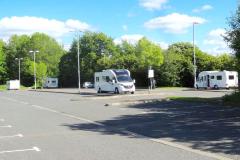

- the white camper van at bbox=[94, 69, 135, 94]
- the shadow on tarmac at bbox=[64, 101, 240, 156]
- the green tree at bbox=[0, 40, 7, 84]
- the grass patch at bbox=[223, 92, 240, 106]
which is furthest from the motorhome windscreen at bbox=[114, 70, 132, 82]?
the green tree at bbox=[0, 40, 7, 84]

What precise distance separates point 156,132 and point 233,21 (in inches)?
594

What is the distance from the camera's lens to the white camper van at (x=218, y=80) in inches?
2436

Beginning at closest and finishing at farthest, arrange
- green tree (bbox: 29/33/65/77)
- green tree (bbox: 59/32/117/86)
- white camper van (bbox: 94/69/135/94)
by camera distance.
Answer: white camper van (bbox: 94/69/135/94)
green tree (bbox: 59/32/117/86)
green tree (bbox: 29/33/65/77)

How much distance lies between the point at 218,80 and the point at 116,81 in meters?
18.3

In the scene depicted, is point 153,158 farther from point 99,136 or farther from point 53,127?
point 53,127

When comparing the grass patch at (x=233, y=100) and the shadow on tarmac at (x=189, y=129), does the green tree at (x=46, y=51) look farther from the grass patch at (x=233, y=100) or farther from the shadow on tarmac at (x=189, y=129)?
the shadow on tarmac at (x=189, y=129)

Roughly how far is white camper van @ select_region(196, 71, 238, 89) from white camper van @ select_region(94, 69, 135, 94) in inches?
641

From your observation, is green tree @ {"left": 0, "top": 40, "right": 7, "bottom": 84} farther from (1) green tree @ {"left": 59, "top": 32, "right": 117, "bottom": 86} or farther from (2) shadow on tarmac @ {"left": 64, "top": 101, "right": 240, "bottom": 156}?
(2) shadow on tarmac @ {"left": 64, "top": 101, "right": 240, "bottom": 156}

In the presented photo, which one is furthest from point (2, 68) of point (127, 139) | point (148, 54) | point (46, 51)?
point (127, 139)

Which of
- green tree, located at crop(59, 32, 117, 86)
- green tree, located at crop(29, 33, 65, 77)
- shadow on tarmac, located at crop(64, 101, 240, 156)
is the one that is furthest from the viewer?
green tree, located at crop(29, 33, 65, 77)

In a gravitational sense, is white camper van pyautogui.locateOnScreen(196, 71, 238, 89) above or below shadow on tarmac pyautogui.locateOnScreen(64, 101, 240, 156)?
above

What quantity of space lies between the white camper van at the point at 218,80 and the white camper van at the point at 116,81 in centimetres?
1627

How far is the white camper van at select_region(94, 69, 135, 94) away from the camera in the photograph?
49625 mm

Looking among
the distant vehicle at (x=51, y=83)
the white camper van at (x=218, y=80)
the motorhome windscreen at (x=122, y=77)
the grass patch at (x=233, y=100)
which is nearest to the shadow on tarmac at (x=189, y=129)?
the grass patch at (x=233, y=100)
